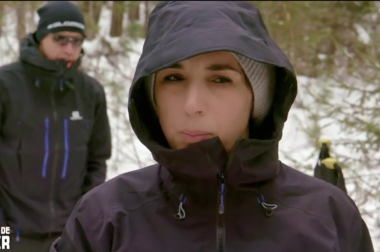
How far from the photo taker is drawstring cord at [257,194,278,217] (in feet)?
5.09

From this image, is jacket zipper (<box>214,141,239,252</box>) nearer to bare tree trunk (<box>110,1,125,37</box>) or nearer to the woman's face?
the woman's face

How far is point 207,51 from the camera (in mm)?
1417

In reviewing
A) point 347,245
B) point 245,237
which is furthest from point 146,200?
point 347,245

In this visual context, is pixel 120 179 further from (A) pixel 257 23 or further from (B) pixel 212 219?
(A) pixel 257 23

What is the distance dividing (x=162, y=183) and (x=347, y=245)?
0.59 meters

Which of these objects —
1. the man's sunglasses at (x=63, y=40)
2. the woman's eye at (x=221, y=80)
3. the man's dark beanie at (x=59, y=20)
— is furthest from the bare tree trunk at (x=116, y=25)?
the woman's eye at (x=221, y=80)

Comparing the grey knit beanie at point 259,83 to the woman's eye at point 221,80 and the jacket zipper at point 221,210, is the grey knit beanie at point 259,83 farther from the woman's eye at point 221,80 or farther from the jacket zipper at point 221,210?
the jacket zipper at point 221,210

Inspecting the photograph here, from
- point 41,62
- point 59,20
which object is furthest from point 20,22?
point 41,62

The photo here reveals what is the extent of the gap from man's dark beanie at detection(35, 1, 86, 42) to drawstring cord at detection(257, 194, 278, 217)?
227 centimetres

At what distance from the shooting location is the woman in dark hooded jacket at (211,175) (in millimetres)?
1489

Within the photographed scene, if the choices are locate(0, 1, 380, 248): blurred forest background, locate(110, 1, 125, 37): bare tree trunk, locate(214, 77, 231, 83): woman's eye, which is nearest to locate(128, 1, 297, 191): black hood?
locate(214, 77, 231, 83): woman's eye

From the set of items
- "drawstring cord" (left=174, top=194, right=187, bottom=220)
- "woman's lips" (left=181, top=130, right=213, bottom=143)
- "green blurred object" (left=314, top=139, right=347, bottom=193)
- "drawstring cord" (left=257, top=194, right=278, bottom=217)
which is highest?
"woman's lips" (left=181, top=130, right=213, bottom=143)

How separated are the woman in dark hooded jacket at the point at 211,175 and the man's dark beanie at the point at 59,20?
194 cm

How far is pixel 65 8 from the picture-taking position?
11.5 feet
